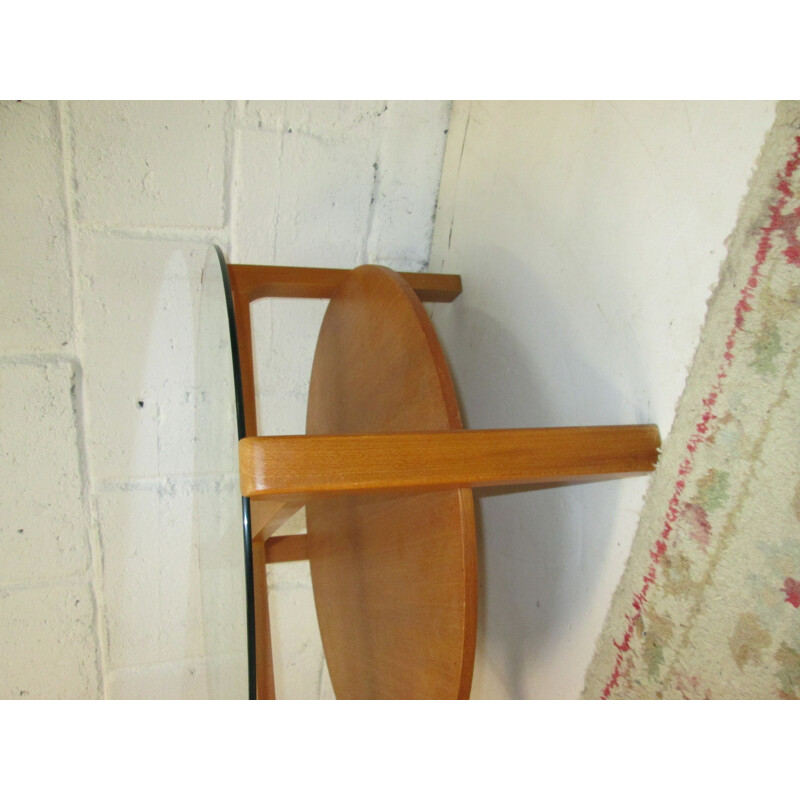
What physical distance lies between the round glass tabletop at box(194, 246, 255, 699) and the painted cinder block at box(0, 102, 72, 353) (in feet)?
0.60

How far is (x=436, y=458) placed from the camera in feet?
1.56

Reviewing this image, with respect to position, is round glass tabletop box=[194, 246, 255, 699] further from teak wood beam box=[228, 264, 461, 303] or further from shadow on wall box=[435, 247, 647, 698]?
shadow on wall box=[435, 247, 647, 698]

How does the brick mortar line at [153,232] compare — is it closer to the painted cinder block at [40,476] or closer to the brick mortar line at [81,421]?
the brick mortar line at [81,421]

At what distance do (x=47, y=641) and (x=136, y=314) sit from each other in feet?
1.54

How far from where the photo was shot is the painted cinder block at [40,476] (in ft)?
2.75

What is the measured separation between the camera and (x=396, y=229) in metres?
0.95

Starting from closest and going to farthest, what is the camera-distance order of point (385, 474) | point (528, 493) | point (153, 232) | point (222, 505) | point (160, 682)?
point (385, 474) < point (222, 505) < point (528, 493) < point (153, 232) < point (160, 682)

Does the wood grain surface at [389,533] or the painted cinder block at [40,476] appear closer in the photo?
the wood grain surface at [389,533]

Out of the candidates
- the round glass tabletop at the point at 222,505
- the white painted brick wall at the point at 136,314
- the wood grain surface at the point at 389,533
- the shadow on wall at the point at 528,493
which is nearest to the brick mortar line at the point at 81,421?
the white painted brick wall at the point at 136,314

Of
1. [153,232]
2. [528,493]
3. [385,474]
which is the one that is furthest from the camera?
[153,232]

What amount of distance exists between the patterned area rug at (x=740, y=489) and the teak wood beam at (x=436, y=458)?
45mm

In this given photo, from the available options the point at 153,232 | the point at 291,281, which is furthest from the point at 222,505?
the point at 153,232

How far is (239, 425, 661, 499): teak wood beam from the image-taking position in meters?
0.44

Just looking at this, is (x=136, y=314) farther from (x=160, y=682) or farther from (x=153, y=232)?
(x=160, y=682)
